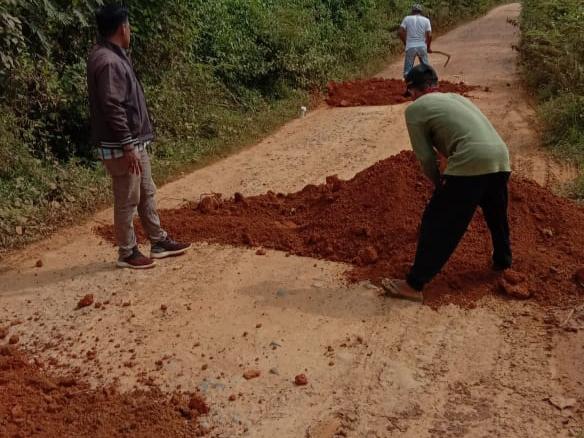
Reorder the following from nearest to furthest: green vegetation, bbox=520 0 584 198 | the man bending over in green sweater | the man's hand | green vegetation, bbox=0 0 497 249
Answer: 1. the man bending over in green sweater
2. the man's hand
3. green vegetation, bbox=0 0 497 249
4. green vegetation, bbox=520 0 584 198

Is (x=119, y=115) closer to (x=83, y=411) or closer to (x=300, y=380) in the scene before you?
(x=83, y=411)

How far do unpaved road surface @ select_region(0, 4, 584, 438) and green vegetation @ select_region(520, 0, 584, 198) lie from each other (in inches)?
116

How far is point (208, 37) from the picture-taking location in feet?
35.6

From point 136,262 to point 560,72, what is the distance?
298 inches

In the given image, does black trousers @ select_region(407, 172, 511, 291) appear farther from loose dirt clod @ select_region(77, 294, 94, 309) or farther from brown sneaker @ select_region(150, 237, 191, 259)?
loose dirt clod @ select_region(77, 294, 94, 309)

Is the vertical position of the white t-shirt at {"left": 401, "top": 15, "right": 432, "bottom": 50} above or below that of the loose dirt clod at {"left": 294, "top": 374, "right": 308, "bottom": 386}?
above

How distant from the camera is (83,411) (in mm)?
3729

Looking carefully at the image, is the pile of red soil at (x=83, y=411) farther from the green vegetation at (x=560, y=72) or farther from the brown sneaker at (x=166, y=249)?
the green vegetation at (x=560, y=72)

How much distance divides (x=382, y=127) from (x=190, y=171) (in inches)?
129

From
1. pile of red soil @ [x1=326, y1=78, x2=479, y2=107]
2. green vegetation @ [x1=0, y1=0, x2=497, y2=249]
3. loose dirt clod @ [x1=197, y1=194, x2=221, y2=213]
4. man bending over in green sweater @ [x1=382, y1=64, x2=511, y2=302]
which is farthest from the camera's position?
pile of red soil @ [x1=326, y1=78, x2=479, y2=107]

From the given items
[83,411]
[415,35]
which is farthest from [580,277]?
[415,35]

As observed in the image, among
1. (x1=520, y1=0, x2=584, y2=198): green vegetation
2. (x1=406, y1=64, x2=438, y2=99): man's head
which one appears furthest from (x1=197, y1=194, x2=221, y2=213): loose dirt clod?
(x1=520, y1=0, x2=584, y2=198): green vegetation

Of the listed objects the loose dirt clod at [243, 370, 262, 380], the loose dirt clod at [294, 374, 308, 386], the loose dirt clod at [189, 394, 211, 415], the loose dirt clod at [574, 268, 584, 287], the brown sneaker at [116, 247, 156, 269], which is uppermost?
the brown sneaker at [116, 247, 156, 269]

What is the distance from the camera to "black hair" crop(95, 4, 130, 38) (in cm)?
473
